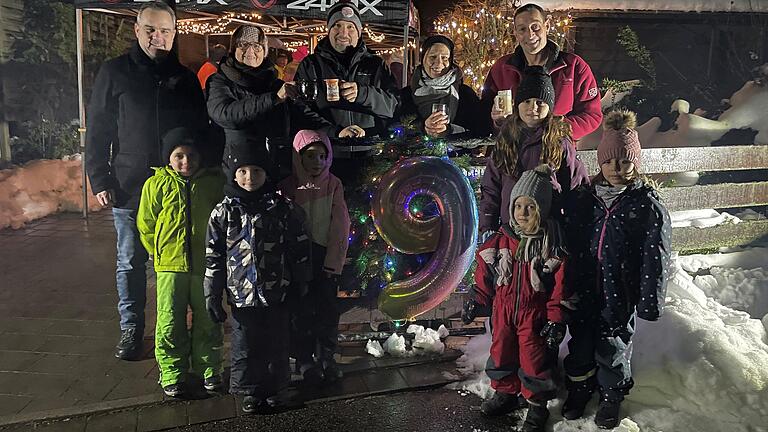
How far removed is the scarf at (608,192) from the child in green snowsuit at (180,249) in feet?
8.26

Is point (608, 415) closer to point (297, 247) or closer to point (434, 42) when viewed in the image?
point (297, 247)

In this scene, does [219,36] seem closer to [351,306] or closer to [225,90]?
[225,90]

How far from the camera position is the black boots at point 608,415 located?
3.70m

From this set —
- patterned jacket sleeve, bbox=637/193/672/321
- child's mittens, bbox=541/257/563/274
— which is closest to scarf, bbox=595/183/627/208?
patterned jacket sleeve, bbox=637/193/672/321

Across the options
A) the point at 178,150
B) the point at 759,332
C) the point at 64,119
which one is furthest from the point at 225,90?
the point at 759,332

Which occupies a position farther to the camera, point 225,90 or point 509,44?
point 509,44

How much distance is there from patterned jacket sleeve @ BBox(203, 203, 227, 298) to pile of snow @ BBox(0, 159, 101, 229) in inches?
53.0

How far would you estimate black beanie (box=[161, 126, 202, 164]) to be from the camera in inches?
146

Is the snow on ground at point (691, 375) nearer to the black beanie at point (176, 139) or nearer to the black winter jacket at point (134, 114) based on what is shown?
the black beanie at point (176, 139)

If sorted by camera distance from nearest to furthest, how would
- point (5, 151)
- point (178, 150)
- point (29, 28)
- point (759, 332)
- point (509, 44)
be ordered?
point (178, 150) → point (29, 28) → point (5, 151) → point (759, 332) → point (509, 44)

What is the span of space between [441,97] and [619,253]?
5.50 ft

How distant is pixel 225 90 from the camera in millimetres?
3730

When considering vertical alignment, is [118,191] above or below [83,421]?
above

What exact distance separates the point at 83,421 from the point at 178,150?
1.91 meters
